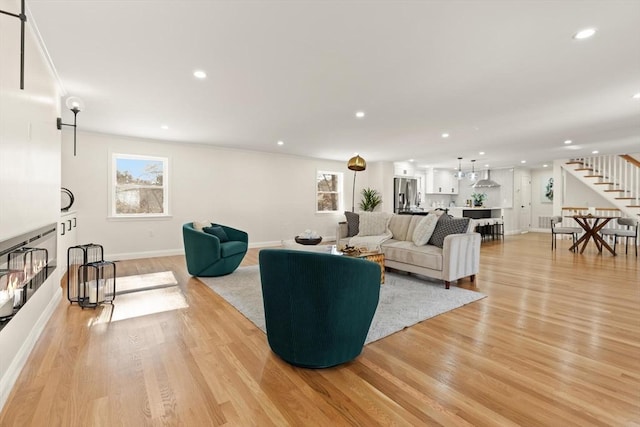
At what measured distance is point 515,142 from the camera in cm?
633

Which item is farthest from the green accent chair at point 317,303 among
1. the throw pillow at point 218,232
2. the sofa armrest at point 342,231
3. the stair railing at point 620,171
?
the stair railing at point 620,171

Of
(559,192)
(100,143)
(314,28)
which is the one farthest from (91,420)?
(559,192)

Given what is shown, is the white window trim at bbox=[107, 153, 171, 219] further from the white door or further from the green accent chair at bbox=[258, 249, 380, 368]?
the white door

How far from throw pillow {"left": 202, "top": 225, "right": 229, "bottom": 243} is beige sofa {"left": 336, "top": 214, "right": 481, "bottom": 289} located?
2523 millimetres

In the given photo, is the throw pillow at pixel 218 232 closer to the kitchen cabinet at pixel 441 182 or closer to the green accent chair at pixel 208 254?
the green accent chair at pixel 208 254

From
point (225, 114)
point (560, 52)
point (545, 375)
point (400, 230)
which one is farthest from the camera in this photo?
point (400, 230)

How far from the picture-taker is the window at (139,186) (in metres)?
5.88

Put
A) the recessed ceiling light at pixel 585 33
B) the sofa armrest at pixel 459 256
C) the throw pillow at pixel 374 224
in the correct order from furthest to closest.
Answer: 1. the throw pillow at pixel 374 224
2. the sofa armrest at pixel 459 256
3. the recessed ceiling light at pixel 585 33

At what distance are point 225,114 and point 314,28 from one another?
100 inches

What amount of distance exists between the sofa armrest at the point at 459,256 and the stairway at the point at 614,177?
647cm

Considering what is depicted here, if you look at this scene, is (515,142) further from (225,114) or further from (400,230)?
(225,114)

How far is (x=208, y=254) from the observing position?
13.8 ft

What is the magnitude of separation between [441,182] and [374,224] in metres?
7.32

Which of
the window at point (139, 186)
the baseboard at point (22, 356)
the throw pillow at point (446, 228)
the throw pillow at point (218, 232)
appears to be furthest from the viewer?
the window at point (139, 186)
